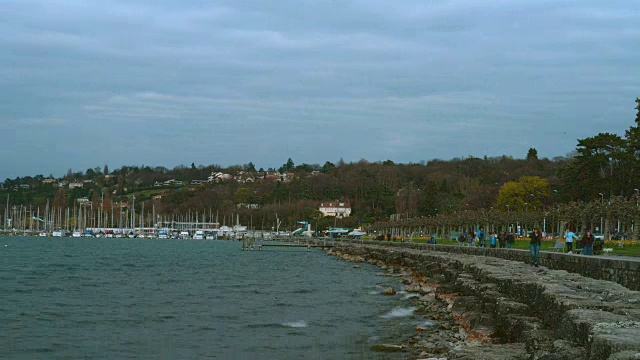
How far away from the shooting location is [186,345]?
63.5 ft

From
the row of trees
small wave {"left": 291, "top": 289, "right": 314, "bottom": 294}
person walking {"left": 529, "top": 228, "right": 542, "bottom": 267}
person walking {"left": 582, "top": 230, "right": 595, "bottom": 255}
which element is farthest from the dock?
person walking {"left": 529, "top": 228, "right": 542, "bottom": 267}

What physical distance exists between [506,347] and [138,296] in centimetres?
2315

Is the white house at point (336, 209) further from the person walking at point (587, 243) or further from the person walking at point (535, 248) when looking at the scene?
the person walking at point (535, 248)

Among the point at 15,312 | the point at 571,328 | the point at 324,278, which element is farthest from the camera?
the point at 324,278

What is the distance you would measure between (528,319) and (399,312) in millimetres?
11355

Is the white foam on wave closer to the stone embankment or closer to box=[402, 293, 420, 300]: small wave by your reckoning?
the stone embankment

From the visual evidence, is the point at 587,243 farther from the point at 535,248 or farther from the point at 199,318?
the point at 199,318

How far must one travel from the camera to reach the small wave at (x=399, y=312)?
24514 millimetres

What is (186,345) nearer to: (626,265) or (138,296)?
(626,265)

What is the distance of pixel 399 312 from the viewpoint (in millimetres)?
25375

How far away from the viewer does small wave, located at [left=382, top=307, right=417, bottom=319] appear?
80.4 ft

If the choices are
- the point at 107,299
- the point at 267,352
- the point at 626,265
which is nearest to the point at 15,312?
the point at 107,299

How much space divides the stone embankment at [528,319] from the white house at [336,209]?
152857mm

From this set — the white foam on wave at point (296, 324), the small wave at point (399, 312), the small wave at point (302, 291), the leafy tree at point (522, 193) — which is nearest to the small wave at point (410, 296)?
the small wave at point (399, 312)
